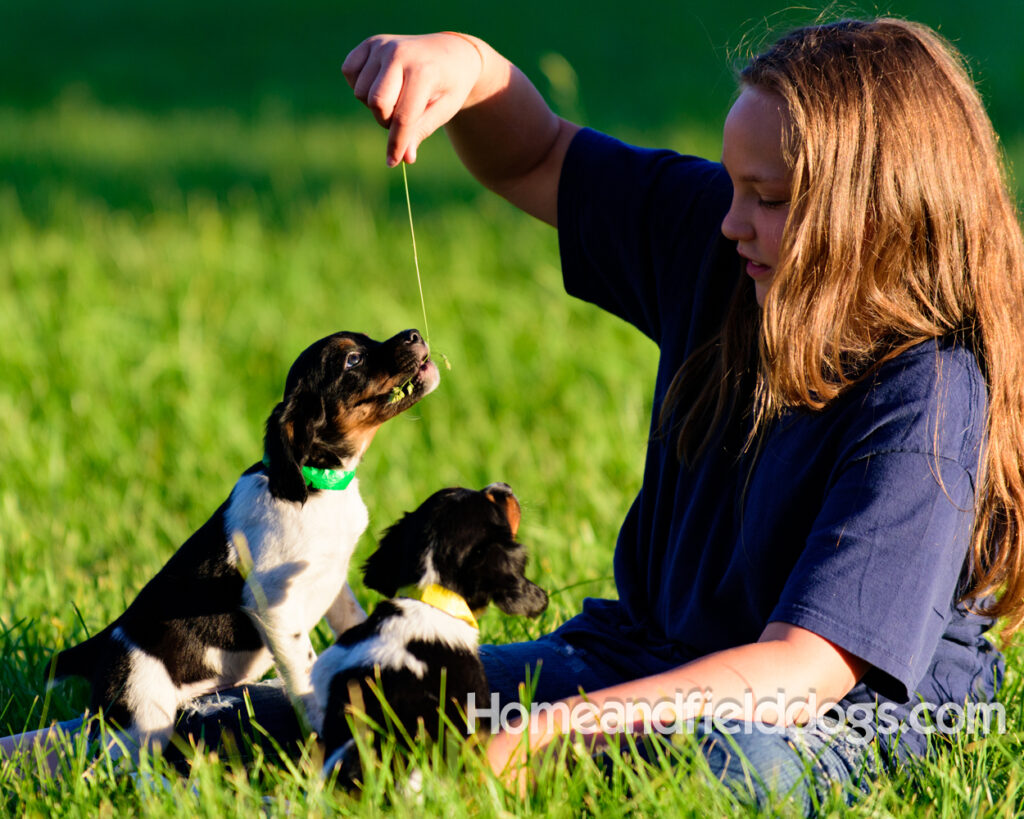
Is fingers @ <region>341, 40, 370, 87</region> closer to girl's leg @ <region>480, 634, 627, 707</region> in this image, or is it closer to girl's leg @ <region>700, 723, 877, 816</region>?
girl's leg @ <region>480, 634, 627, 707</region>

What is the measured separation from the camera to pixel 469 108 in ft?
10.9

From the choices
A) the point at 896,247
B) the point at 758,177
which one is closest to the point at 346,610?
the point at 758,177

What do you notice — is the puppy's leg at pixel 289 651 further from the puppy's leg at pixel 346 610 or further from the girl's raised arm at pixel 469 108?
the girl's raised arm at pixel 469 108

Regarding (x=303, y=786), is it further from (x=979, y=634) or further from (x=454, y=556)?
(x=979, y=634)

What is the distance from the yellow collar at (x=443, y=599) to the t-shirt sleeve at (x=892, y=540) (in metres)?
0.64

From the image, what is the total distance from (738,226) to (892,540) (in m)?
0.79

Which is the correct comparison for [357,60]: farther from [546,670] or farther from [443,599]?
[546,670]

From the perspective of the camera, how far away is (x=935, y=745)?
8.82 ft

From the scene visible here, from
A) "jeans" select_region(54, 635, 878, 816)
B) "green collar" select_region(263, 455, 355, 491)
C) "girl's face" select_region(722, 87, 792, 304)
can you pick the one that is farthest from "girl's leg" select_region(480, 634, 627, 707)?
"girl's face" select_region(722, 87, 792, 304)

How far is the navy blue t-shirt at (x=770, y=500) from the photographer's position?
2402 mm

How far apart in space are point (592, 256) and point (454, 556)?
118 cm

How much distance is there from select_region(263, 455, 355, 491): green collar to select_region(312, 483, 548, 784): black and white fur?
0.28 meters

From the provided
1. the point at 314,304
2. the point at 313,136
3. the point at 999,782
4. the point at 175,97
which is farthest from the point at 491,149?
the point at 175,97

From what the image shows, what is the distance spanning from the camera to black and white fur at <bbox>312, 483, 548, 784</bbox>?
242cm
